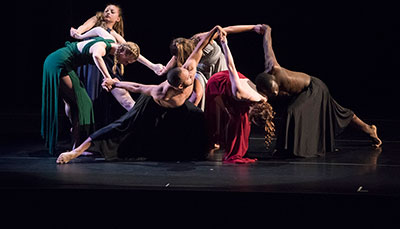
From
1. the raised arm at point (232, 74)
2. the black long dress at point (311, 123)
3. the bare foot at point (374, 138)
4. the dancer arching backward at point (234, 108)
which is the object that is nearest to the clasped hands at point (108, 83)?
the dancer arching backward at point (234, 108)

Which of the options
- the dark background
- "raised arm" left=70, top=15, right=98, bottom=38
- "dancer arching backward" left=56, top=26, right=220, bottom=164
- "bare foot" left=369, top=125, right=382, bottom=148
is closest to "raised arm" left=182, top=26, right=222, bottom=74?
"dancer arching backward" left=56, top=26, right=220, bottom=164

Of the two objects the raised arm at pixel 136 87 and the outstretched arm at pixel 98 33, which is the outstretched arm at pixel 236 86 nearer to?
the raised arm at pixel 136 87

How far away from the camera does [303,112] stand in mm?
5691

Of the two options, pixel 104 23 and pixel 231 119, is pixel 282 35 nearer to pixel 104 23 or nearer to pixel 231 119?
pixel 104 23

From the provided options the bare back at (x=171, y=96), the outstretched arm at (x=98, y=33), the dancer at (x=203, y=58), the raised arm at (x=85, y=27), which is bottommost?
the bare back at (x=171, y=96)

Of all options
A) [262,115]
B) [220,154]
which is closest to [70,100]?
[220,154]

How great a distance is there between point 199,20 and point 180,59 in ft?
8.34

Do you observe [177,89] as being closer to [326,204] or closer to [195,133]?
[195,133]

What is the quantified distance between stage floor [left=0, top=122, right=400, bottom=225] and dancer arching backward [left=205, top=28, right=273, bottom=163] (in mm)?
196

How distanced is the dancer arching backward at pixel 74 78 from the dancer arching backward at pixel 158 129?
351mm

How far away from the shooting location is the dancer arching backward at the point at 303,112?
18.4 feet

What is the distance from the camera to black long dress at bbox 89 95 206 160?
555 cm

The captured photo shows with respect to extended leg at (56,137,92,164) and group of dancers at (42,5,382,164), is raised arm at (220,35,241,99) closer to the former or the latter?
group of dancers at (42,5,382,164)

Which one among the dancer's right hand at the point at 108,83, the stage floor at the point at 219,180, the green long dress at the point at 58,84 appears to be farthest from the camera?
the green long dress at the point at 58,84
